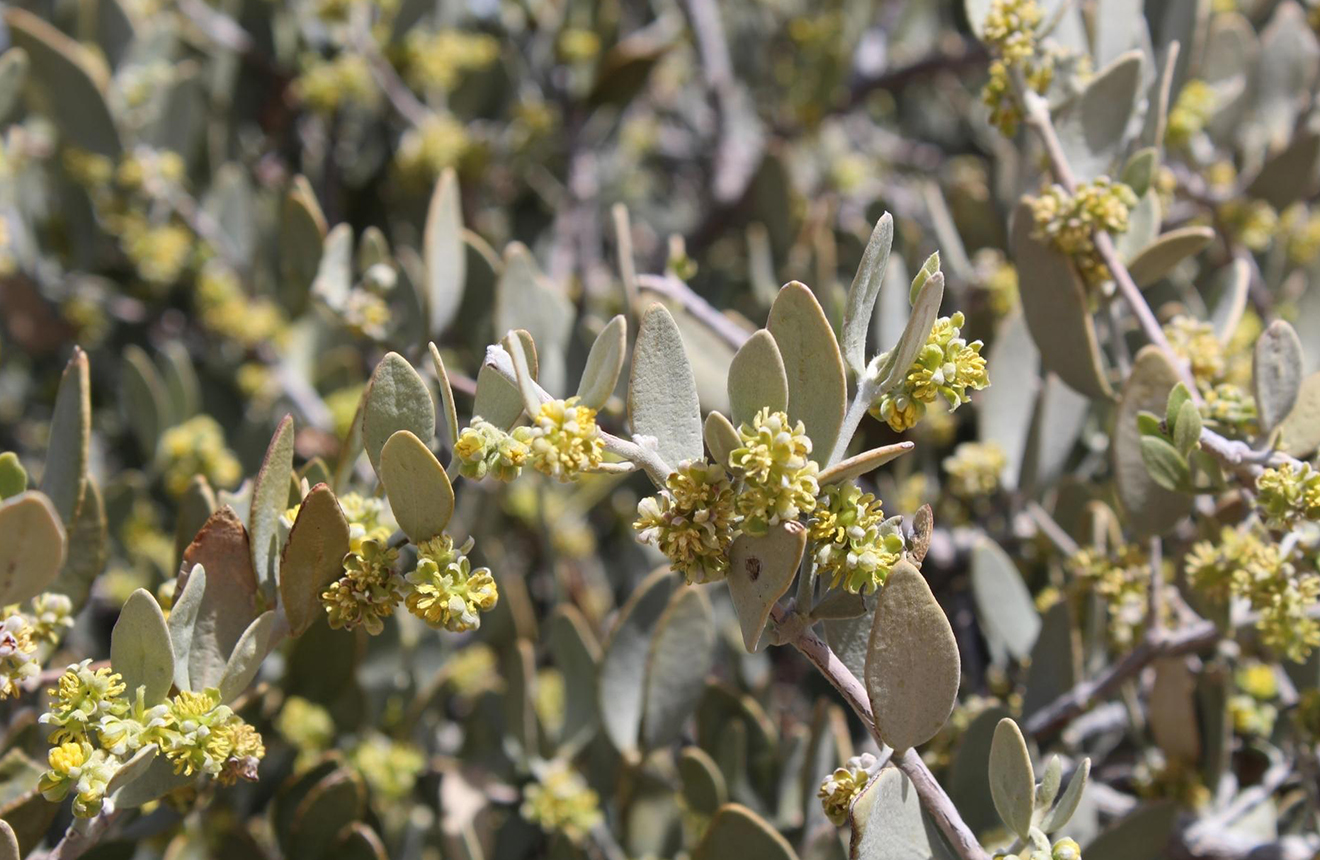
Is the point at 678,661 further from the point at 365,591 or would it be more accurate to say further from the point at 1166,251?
the point at 1166,251

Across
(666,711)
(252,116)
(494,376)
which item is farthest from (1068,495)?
(252,116)

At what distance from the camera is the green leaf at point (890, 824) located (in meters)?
1.01

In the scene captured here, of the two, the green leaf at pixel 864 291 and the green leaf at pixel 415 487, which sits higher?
the green leaf at pixel 864 291

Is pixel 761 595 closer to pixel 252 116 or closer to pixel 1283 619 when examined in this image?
pixel 1283 619

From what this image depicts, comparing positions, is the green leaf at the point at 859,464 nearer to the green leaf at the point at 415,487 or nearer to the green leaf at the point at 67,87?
the green leaf at the point at 415,487

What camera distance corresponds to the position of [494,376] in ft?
3.34

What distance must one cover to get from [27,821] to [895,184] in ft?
8.61

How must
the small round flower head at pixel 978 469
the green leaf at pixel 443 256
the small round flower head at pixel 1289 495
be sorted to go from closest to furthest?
the small round flower head at pixel 1289 495, the green leaf at pixel 443 256, the small round flower head at pixel 978 469

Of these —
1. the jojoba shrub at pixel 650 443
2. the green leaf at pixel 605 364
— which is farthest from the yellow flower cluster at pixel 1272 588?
the green leaf at pixel 605 364

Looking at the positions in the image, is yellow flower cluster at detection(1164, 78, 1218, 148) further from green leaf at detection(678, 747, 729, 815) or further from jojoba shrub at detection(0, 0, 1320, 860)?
green leaf at detection(678, 747, 729, 815)

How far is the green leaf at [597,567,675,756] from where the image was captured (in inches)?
62.7

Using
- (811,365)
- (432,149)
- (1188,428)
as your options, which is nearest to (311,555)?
(811,365)

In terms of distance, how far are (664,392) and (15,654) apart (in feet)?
2.36

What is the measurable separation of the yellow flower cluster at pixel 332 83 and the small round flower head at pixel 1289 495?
195 centimetres
